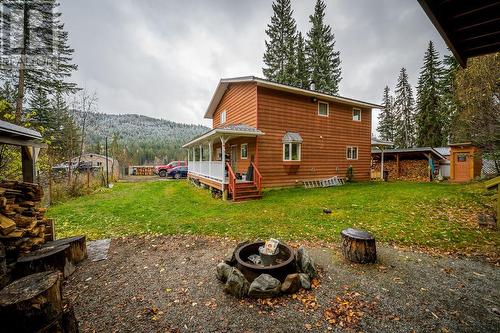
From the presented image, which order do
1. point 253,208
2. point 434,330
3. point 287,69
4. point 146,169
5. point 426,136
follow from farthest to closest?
point 146,169 < point 426,136 < point 287,69 < point 253,208 < point 434,330

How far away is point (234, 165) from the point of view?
13969 mm

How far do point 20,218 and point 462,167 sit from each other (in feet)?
79.8

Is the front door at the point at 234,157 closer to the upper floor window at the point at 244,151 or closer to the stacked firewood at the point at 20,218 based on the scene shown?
the upper floor window at the point at 244,151

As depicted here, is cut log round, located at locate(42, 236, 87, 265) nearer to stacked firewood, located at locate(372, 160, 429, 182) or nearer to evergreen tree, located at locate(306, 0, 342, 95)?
stacked firewood, located at locate(372, 160, 429, 182)

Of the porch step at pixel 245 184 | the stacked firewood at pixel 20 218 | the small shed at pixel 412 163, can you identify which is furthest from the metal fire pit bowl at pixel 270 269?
the small shed at pixel 412 163

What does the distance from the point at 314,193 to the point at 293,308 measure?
8508 millimetres

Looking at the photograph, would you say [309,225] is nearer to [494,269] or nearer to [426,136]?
[494,269]

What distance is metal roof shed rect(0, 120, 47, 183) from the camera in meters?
3.40

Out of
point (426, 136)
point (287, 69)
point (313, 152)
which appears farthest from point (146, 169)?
point (426, 136)

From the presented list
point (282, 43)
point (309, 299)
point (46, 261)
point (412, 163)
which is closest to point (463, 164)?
point (412, 163)

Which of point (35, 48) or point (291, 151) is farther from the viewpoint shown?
point (35, 48)

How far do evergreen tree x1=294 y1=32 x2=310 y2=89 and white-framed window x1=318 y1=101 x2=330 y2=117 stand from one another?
1285 cm

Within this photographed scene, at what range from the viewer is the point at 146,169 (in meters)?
31.0

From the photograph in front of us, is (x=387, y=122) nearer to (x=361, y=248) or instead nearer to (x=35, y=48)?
(x=361, y=248)
